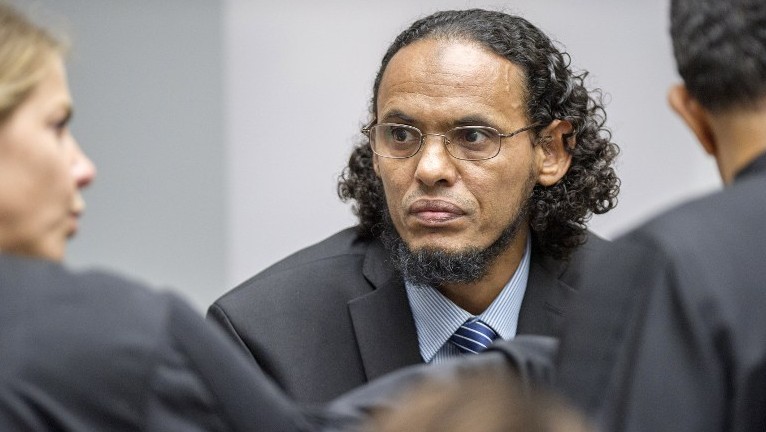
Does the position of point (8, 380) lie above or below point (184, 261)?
above

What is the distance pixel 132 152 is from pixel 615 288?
3.75 m

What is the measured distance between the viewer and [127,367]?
178 cm

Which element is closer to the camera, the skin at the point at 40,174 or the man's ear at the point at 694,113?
the skin at the point at 40,174

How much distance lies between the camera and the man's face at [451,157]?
10.4ft

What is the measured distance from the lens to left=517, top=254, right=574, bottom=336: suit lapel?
10.6 ft

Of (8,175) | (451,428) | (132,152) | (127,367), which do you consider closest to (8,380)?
(127,367)

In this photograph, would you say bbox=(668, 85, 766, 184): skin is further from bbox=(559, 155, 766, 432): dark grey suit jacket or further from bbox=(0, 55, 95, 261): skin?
bbox=(0, 55, 95, 261): skin

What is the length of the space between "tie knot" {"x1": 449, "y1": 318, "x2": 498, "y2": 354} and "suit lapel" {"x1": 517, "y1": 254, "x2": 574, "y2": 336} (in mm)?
84

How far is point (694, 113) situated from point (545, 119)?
1.36 metres

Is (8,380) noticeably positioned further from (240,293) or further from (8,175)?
(240,293)

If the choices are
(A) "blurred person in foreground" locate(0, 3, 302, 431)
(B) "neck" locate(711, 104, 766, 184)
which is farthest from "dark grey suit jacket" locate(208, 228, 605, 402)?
(B) "neck" locate(711, 104, 766, 184)

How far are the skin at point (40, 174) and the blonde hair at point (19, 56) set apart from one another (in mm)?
16

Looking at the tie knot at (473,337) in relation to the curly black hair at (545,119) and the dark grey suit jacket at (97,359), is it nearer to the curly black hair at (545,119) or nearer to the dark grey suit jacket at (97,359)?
the curly black hair at (545,119)

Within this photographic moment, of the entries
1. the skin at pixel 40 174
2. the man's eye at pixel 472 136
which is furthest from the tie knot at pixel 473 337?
the skin at pixel 40 174
